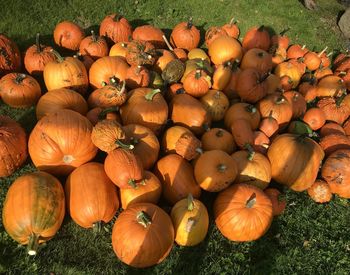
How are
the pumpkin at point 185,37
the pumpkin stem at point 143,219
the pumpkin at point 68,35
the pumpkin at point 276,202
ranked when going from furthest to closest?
1. the pumpkin at point 185,37
2. the pumpkin at point 68,35
3. the pumpkin at point 276,202
4. the pumpkin stem at point 143,219

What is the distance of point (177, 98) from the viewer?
5.11 m

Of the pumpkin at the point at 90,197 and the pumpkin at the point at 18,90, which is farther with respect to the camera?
the pumpkin at the point at 18,90

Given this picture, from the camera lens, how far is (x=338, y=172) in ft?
15.6

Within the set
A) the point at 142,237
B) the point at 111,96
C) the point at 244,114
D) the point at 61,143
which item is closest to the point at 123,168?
the point at 142,237

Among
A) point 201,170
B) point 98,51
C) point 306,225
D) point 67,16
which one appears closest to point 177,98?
point 201,170

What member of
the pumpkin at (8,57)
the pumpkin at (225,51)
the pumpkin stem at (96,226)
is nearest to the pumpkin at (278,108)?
the pumpkin at (225,51)

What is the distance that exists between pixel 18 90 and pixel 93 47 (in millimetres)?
1665

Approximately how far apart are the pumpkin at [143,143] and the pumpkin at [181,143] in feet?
0.88

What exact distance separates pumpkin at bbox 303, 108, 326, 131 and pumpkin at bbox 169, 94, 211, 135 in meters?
1.93

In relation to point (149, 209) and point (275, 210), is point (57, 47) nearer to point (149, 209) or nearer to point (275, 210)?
point (149, 209)

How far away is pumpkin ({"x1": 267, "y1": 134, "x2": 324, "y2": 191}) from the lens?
4.55 metres

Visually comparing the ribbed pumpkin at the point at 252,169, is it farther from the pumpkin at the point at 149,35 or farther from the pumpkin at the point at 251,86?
the pumpkin at the point at 149,35

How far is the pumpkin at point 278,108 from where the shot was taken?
5.30 m

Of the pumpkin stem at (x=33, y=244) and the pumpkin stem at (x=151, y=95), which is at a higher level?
the pumpkin stem at (x=151, y=95)
